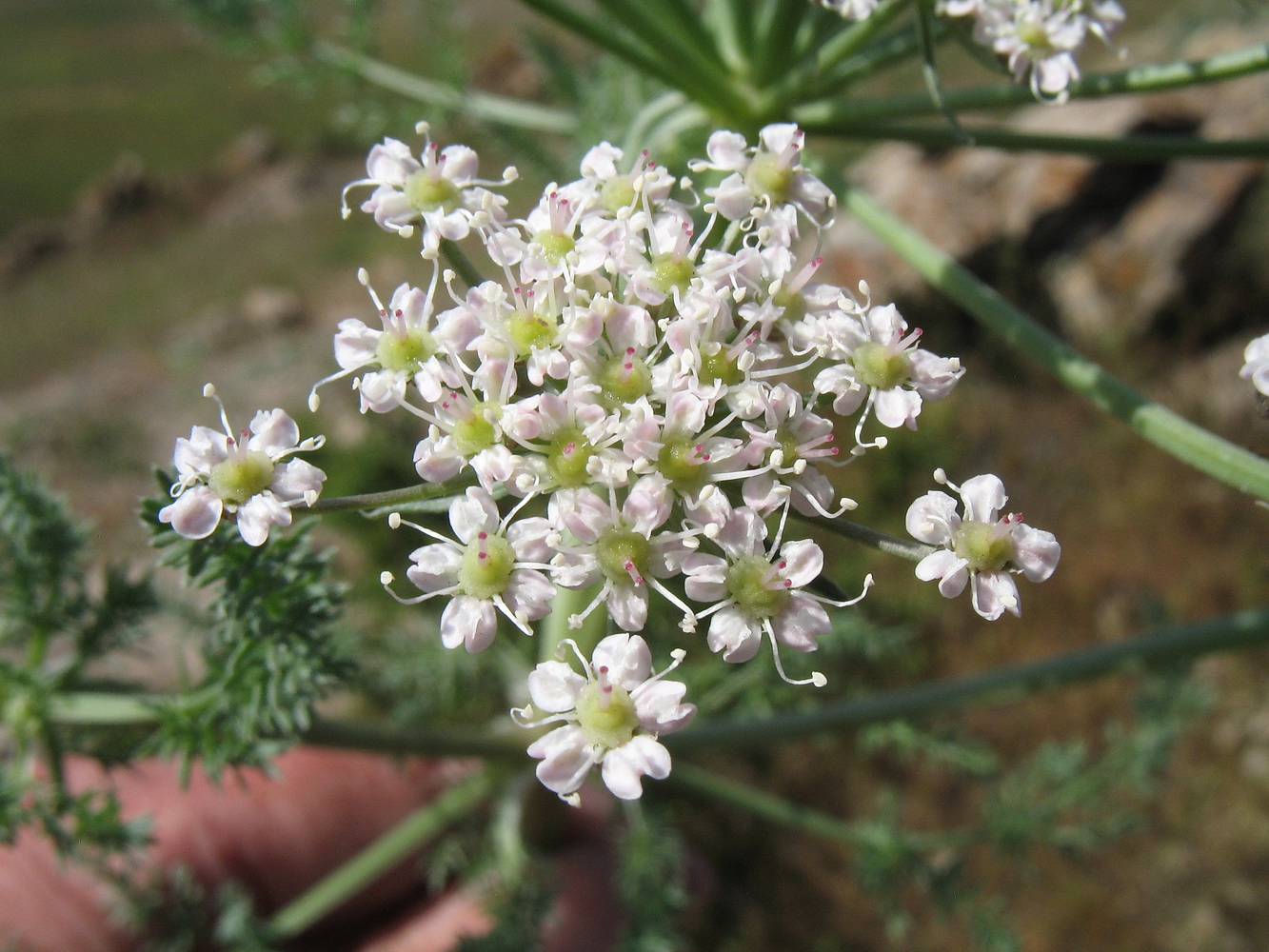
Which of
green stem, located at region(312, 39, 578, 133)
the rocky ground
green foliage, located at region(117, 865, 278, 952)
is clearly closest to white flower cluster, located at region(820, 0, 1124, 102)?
green stem, located at region(312, 39, 578, 133)

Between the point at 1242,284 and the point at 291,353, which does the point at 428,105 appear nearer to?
the point at 291,353

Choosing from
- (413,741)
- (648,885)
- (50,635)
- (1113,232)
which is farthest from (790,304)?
(1113,232)

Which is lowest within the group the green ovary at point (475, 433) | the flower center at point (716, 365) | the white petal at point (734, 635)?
the white petal at point (734, 635)

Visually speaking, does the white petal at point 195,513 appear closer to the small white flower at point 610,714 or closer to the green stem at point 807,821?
the small white flower at point 610,714

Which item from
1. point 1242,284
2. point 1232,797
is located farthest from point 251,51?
point 1242,284

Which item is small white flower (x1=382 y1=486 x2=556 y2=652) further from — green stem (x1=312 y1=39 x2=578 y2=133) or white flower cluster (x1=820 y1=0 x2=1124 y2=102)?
green stem (x1=312 y1=39 x2=578 y2=133)

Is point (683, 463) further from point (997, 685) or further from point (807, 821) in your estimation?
point (807, 821)

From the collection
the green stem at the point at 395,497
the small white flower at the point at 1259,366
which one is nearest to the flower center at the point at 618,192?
the green stem at the point at 395,497
